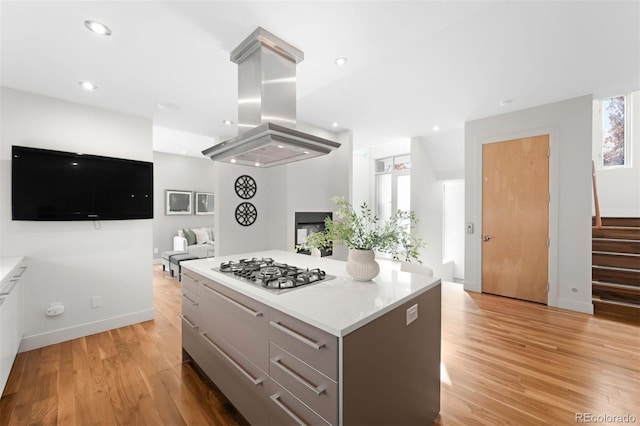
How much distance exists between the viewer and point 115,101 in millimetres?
2898

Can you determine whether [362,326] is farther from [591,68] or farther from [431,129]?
[431,129]

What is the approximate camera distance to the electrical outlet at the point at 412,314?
4.50 ft

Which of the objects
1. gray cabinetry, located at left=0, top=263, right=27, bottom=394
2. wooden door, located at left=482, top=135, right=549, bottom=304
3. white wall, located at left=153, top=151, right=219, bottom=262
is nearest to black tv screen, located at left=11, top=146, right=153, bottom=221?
gray cabinetry, located at left=0, top=263, right=27, bottom=394

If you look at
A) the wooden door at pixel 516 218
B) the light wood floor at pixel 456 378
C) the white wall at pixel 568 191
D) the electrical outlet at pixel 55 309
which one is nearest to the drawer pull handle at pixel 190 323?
the light wood floor at pixel 456 378

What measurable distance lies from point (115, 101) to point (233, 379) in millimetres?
3114

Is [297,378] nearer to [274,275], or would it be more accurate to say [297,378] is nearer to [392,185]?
[274,275]

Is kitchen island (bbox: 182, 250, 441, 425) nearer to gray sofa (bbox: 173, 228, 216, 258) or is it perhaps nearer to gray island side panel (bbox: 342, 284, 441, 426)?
gray island side panel (bbox: 342, 284, 441, 426)

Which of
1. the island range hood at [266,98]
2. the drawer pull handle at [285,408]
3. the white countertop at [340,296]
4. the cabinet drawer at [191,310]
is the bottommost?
the drawer pull handle at [285,408]

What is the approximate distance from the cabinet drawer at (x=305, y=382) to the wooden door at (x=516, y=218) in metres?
3.93

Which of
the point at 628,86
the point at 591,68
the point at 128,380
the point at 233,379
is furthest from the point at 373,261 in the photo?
the point at 628,86

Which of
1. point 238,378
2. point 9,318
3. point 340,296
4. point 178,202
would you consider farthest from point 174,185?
point 340,296

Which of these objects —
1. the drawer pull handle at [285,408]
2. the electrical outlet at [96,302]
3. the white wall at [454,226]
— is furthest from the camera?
the white wall at [454,226]

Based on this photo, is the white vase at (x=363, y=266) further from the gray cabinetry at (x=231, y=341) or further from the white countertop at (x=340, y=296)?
the gray cabinetry at (x=231, y=341)

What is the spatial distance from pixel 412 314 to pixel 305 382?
65 centimetres
